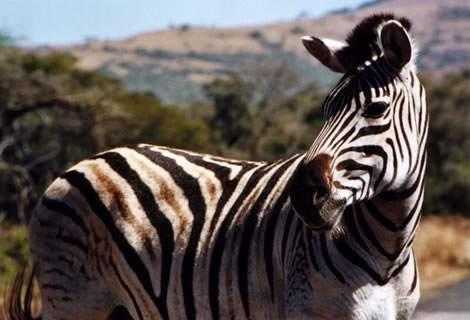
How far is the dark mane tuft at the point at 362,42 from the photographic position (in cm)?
442

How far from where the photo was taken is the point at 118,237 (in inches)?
214

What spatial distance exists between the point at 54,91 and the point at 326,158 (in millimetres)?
20676

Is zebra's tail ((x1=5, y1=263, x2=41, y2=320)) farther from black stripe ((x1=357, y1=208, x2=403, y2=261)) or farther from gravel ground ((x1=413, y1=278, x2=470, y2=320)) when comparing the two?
gravel ground ((x1=413, y1=278, x2=470, y2=320))

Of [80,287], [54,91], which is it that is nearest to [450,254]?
[54,91]

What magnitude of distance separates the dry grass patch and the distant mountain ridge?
89.8 meters

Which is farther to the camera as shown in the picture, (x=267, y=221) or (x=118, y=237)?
(x=118, y=237)

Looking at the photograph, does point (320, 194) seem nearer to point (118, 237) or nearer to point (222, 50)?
point (118, 237)

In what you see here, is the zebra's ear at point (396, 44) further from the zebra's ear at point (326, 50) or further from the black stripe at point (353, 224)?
the black stripe at point (353, 224)

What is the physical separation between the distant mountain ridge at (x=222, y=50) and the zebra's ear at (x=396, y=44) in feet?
352

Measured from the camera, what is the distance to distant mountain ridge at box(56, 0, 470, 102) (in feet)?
430

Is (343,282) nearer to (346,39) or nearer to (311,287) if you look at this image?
(311,287)

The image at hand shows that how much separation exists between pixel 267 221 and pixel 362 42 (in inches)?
39.3

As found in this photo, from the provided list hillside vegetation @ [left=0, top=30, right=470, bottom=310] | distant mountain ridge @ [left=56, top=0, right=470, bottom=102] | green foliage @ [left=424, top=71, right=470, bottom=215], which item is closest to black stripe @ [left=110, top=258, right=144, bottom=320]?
hillside vegetation @ [left=0, top=30, right=470, bottom=310]

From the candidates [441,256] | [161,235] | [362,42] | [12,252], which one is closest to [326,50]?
[362,42]
